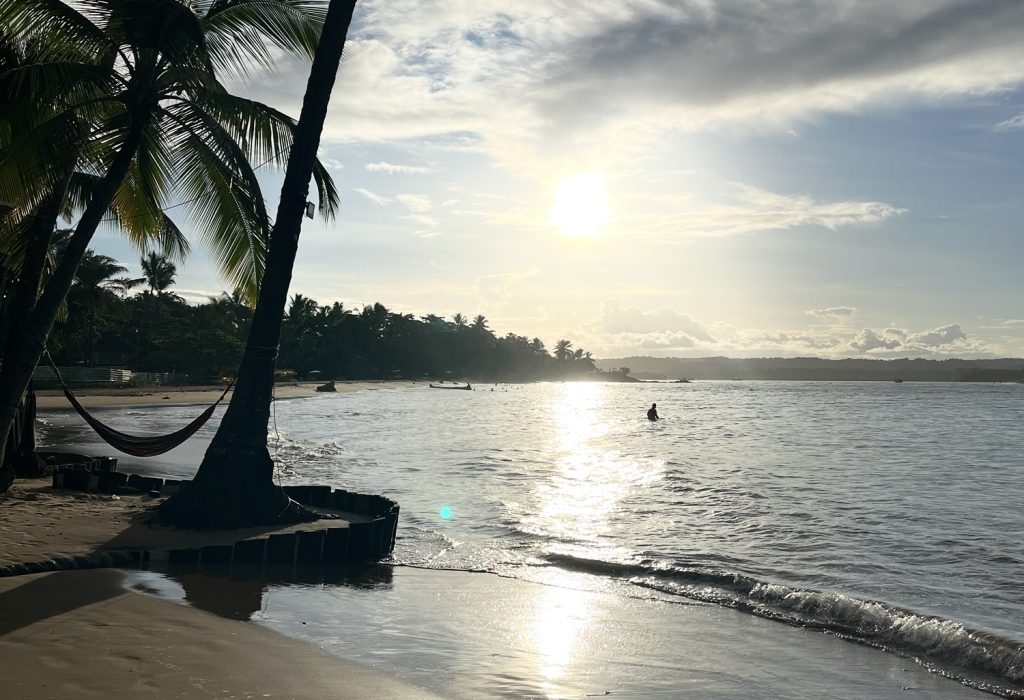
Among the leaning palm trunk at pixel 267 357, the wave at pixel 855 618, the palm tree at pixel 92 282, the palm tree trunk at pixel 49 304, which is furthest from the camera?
the palm tree at pixel 92 282

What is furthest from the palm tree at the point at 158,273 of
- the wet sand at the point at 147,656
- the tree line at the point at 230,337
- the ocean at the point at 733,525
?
the wet sand at the point at 147,656

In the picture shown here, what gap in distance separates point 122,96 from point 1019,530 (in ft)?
51.5

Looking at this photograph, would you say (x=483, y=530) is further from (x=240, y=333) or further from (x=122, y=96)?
(x=240, y=333)

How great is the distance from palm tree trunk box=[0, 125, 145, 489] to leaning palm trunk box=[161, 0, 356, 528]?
218 centimetres

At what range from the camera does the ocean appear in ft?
26.5

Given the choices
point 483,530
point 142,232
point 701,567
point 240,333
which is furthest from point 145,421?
point 240,333

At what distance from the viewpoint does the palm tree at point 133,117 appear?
9.66 metres

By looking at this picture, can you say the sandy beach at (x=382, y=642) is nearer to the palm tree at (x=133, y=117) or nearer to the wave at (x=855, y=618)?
the wave at (x=855, y=618)

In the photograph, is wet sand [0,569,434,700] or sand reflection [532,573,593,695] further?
sand reflection [532,573,593,695]

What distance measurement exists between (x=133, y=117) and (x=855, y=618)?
10.3m

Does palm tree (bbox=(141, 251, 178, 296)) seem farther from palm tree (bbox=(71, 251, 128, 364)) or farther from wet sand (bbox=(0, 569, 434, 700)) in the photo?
wet sand (bbox=(0, 569, 434, 700))

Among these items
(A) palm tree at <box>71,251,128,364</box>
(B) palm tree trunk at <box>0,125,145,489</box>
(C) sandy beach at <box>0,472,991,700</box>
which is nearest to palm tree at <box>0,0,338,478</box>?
(B) palm tree trunk at <box>0,125,145,489</box>

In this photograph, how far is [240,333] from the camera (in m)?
76.8

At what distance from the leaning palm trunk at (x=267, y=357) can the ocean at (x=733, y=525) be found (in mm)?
1764
